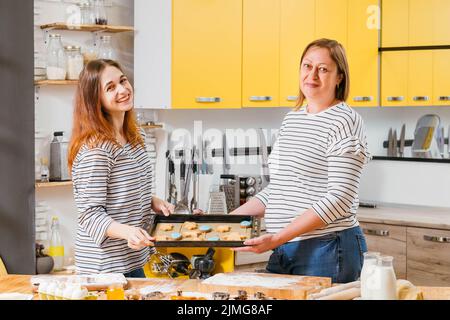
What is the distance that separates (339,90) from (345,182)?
370mm

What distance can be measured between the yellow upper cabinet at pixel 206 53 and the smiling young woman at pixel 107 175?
156 cm

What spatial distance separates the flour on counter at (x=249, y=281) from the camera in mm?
2350

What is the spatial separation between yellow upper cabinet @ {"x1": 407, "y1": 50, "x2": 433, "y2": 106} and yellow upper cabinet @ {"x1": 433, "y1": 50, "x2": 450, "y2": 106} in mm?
23

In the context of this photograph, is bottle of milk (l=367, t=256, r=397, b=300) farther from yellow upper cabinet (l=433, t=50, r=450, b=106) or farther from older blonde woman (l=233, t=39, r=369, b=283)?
yellow upper cabinet (l=433, t=50, r=450, b=106)

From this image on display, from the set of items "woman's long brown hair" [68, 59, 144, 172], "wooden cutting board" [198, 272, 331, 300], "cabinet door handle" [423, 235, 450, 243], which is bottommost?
"cabinet door handle" [423, 235, 450, 243]

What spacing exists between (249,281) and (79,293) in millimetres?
541

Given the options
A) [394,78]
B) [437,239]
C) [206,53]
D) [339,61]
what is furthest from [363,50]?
[339,61]

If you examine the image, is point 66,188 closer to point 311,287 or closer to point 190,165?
point 190,165

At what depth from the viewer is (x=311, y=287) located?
232cm

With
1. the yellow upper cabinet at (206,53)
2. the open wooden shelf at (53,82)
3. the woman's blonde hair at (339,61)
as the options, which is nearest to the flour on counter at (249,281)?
the woman's blonde hair at (339,61)

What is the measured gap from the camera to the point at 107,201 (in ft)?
8.62

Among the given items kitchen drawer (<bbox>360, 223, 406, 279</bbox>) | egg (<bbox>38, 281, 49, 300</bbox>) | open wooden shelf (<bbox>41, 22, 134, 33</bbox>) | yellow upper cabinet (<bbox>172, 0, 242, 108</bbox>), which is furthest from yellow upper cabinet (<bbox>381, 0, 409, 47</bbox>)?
egg (<bbox>38, 281, 49, 300</bbox>)

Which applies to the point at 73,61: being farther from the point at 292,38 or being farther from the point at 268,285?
the point at 268,285

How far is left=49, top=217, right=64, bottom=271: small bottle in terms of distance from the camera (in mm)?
3982
